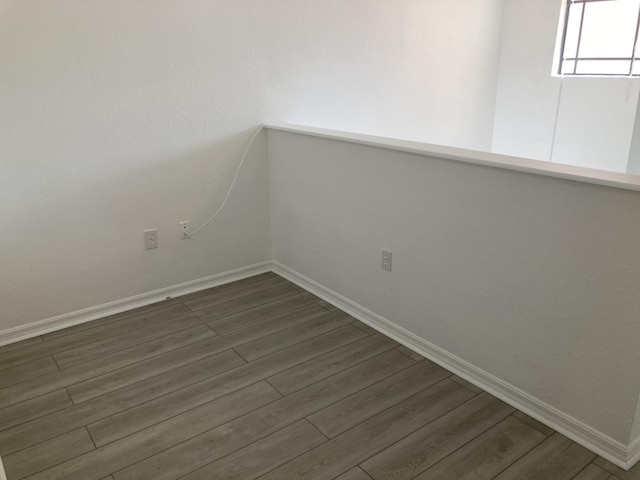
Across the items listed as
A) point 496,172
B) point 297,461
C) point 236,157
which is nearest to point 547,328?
point 496,172

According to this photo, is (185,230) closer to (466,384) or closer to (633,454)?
(466,384)

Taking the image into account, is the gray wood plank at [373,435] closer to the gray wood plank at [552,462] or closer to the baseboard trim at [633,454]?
the gray wood plank at [552,462]

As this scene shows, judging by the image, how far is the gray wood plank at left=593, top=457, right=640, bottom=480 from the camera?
1.81 meters

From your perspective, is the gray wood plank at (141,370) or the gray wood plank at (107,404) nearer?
the gray wood plank at (107,404)

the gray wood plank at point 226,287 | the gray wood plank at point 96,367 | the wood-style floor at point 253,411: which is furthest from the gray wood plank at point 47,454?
the gray wood plank at point 226,287

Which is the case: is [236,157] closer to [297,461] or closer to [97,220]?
[97,220]

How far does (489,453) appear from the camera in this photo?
6.36ft

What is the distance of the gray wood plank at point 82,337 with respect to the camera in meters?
2.62

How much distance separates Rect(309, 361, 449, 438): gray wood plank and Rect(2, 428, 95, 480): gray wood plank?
2.96 ft

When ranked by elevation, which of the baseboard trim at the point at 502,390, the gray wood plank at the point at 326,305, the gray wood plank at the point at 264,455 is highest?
the baseboard trim at the point at 502,390

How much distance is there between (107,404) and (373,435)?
1.15m

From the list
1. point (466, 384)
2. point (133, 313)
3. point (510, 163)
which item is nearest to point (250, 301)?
point (133, 313)

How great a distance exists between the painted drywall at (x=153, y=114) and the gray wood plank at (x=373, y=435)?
5.46 ft

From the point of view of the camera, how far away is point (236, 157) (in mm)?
3303
